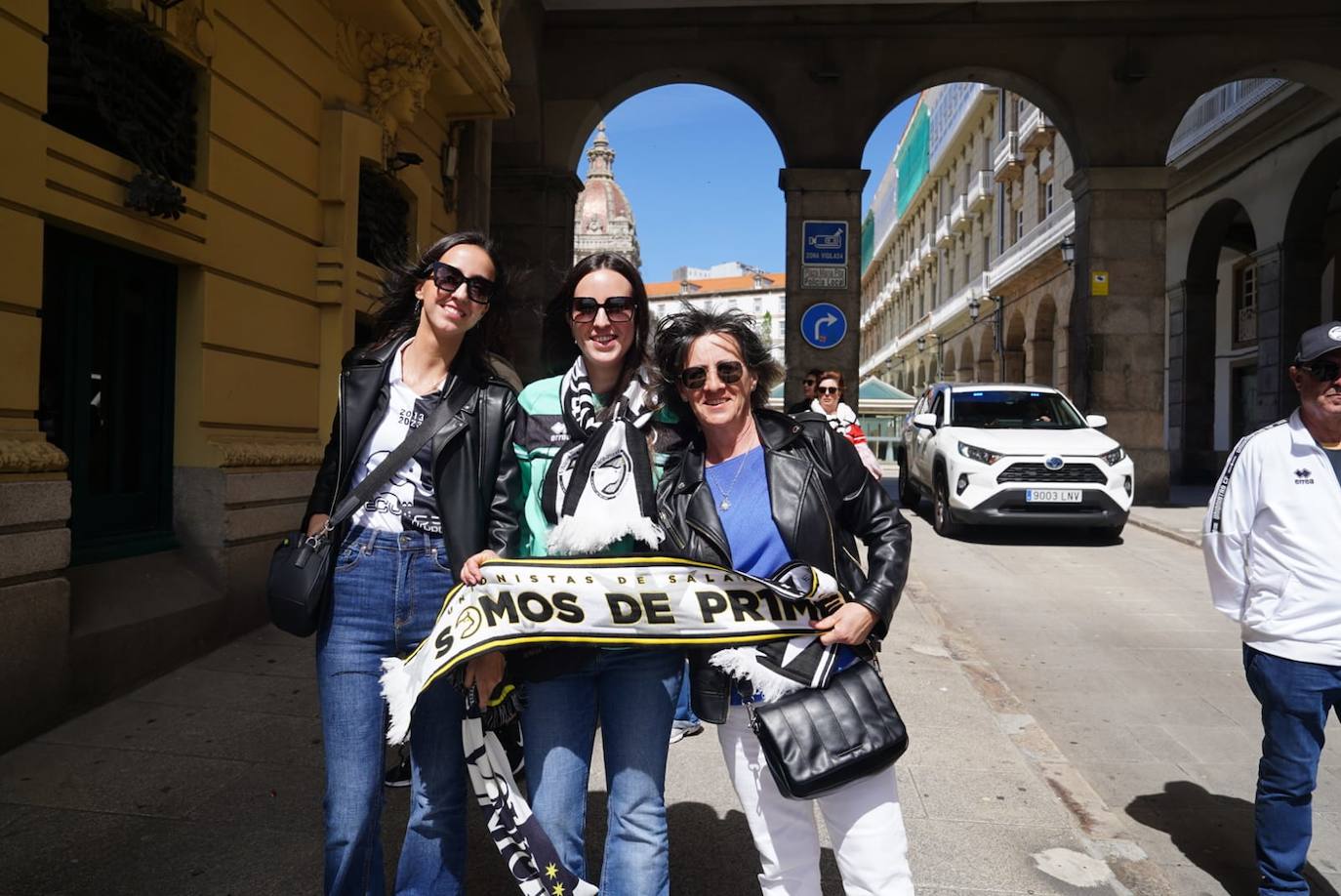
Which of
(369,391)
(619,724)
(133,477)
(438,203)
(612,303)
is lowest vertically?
(619,724)

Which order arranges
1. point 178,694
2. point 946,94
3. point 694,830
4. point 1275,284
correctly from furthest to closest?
point 946,94 < point 1275,284 < point 178,694 < point 694,830

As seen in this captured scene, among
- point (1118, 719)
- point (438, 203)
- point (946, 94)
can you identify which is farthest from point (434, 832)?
point (946, 94)

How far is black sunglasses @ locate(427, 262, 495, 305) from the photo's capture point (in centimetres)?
238

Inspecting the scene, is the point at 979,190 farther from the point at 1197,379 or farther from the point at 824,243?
the point at 824,243

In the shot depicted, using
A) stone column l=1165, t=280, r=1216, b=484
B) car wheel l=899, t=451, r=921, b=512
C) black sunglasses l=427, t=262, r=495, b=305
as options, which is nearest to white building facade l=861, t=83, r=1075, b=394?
stone column l=1165, t=280, r=1216, b=484

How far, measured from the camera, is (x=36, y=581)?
4.12 metres

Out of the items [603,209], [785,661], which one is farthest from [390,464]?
[603,209]

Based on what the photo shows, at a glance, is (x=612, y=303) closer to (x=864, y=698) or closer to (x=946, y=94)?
(x=864, y=698)

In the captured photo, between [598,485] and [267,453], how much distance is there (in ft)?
15.5

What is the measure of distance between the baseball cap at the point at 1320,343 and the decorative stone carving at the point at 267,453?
5.57 m

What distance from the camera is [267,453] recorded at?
612cm

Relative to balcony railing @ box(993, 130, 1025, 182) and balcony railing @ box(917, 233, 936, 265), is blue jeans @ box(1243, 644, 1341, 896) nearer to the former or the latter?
balcony railing @ box(993, 130, 1025, 182)

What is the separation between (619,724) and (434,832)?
0.58m

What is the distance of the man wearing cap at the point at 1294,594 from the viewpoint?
8.87 ft
